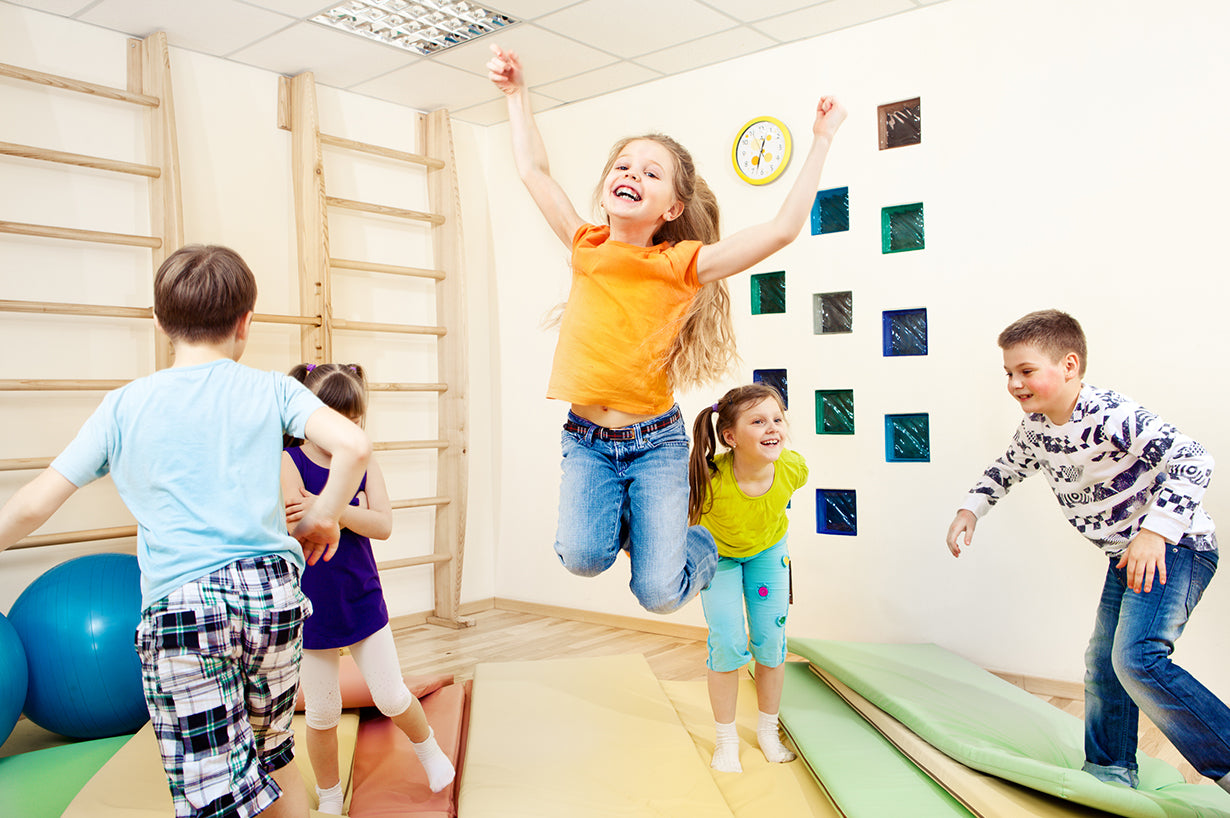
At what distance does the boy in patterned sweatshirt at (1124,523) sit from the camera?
1974 mm

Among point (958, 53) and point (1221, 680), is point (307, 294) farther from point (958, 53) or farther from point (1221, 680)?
point (1221, 680)

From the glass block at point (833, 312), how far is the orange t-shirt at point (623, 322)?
1689 millimetres

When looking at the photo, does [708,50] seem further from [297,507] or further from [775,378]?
[297,507]

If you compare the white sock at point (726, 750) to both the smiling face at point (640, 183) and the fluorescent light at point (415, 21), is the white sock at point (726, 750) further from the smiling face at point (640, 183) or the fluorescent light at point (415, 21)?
the fluorescent light at point (415, 21)

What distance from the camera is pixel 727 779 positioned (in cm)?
240

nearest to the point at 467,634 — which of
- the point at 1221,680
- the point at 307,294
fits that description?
the point at 307,294

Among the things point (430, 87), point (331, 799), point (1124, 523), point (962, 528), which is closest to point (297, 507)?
point (331, 799)

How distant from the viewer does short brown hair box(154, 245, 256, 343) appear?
1.57 meters

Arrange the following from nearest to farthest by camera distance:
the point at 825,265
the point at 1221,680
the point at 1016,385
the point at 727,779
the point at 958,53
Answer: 1. the point at 1016,385
2. the point at 727,779
3. the point at 1221,680
4. the point at 958,53
5. the point at 825,265

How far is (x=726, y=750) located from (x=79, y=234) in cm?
282

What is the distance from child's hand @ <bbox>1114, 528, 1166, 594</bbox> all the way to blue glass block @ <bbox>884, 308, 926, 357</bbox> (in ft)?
4.98

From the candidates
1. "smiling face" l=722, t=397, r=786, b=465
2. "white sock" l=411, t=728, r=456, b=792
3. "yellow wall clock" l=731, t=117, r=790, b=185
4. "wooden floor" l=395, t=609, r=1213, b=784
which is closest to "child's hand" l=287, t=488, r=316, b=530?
"white sock" l=411, t=728, r=456, b=792

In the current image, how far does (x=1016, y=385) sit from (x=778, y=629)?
902 mm

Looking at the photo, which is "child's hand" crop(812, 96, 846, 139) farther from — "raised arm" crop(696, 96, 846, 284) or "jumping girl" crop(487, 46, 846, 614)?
"jumping girl" crop(487, 46, 846, 614)
